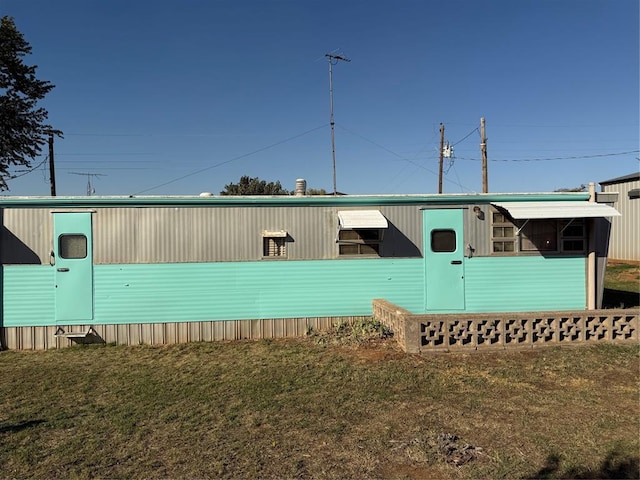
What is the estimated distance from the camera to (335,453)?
3520mm

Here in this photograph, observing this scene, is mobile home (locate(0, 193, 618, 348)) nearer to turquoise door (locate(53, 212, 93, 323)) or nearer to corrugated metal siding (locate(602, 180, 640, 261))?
turquoise door (locate(53, 212, 93, 323))

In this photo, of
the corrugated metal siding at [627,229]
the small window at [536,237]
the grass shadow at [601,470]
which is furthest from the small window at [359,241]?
the corrugated metal siding at [627,229]

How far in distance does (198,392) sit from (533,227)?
21.7ft

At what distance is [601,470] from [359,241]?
201 inches

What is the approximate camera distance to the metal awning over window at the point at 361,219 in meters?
7.21

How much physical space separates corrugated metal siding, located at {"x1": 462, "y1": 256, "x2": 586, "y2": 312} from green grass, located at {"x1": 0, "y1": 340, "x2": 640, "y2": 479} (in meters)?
1.59

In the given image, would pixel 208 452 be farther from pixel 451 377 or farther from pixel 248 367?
pixel 451 377

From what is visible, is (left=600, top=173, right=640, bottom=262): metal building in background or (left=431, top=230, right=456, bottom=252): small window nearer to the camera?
(left=431, top=230, right=456, bottom=252): small window

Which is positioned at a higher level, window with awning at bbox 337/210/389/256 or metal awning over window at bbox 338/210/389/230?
metal awning over window at bbox 338/210/389/230

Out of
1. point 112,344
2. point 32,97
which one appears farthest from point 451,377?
point 32,97

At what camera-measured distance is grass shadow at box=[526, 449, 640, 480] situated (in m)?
3.12

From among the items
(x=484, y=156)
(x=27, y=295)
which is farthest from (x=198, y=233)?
(x=484, y=156)

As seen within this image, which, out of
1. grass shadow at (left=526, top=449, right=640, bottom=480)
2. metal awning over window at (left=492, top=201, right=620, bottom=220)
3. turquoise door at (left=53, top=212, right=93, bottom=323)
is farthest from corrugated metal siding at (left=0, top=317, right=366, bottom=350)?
grass shadow at (left=526, top=449, right=640, bottom=480)

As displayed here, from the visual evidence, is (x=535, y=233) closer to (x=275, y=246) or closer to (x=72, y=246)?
(x=275, y=246)
